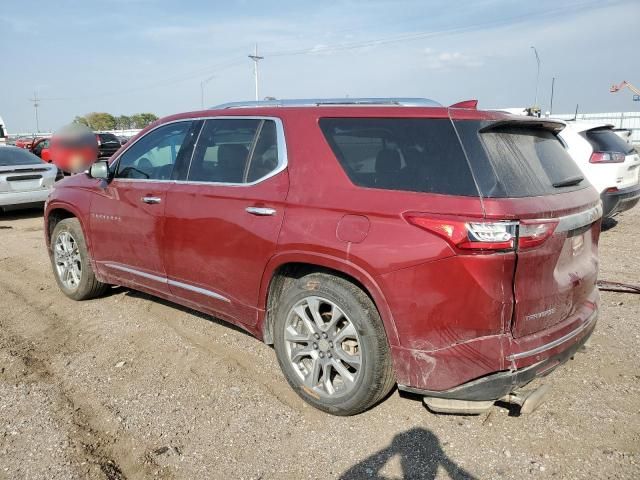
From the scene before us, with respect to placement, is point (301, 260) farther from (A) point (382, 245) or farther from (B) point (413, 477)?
(B) point (413, 477)

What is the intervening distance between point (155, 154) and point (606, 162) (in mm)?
6253

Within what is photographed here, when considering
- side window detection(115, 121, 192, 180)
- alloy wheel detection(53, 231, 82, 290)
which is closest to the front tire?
side window detection(115, 121, 192, 180)

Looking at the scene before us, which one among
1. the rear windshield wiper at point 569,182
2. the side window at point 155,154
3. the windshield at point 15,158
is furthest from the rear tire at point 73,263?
the windshield at point 15,158

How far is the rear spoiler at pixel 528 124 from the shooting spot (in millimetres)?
2768

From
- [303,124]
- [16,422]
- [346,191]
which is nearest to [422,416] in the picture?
[346,191]

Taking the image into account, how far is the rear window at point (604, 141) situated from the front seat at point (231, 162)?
6.00m

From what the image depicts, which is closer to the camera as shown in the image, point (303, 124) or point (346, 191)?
point (346, 191)

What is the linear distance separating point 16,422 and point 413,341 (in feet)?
7.92

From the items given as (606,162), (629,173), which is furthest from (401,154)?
(629,173)

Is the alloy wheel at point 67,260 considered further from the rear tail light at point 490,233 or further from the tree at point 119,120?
the tree at point 119,120

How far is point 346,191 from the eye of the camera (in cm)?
302

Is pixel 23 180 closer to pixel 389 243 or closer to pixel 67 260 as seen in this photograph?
pixel 67 260

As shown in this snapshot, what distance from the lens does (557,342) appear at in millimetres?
2863

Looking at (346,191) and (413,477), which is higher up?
(346,191)
